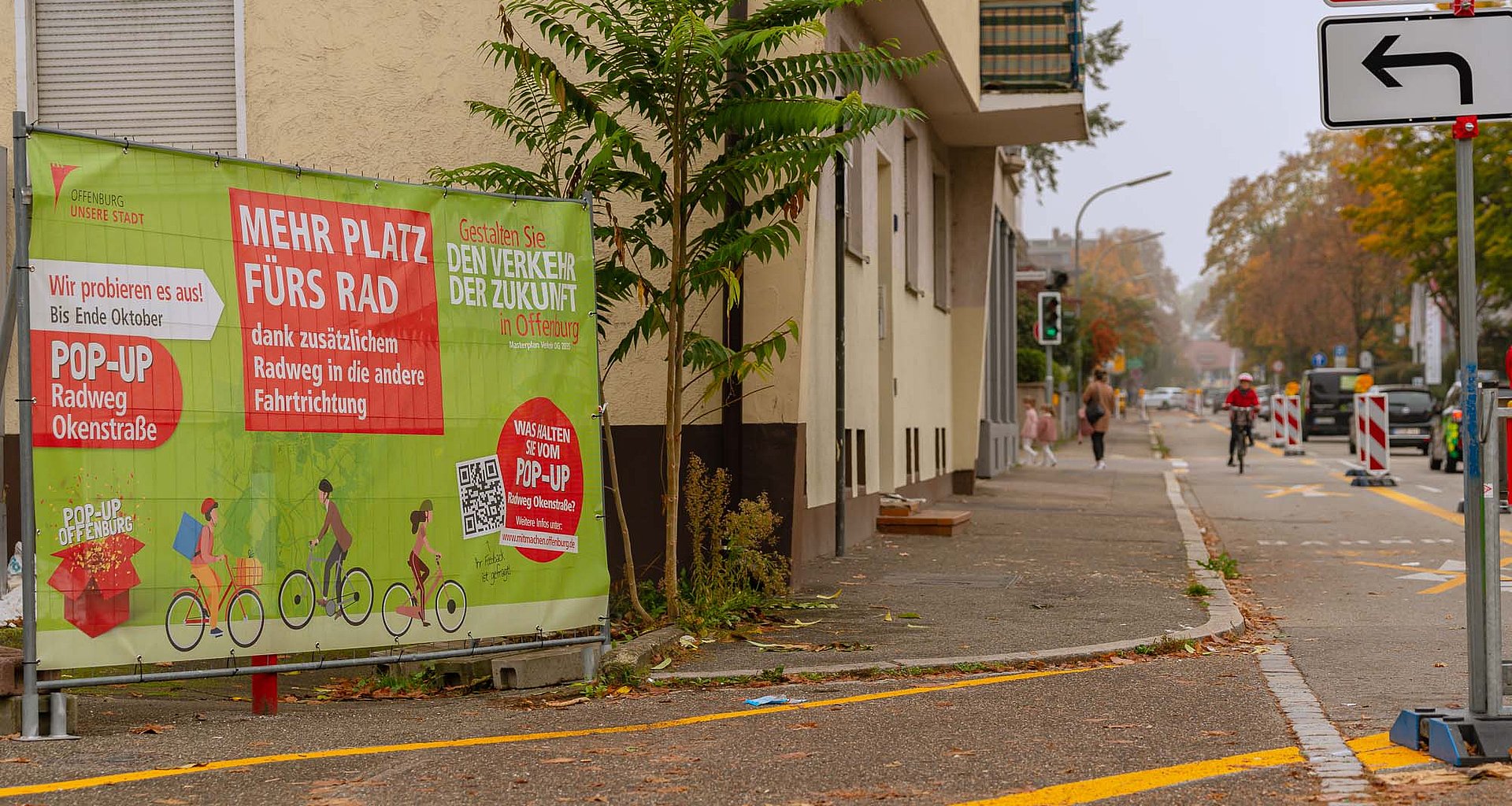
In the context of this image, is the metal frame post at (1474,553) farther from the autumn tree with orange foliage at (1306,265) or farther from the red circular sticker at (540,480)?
the autumn tree with orange foliage at (1306,265)

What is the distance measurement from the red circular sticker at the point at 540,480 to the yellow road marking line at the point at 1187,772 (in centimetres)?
309

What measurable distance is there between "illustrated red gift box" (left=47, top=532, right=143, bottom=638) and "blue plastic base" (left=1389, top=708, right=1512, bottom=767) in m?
4.69

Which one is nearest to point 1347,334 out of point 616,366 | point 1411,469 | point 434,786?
point 1411,469

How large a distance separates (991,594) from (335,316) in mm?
5345

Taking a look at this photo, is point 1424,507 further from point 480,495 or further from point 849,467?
point 480,495

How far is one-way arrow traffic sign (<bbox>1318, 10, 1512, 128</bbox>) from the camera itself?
223 inches

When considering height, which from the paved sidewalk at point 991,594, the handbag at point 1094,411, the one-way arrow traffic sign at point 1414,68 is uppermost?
the one-way arrow traffic sign at point 1414,68

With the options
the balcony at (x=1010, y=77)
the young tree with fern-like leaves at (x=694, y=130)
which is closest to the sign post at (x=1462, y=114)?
the young tree with fern-like leaves at (x=694, y=130)

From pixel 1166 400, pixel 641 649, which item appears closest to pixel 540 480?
pixel 641 649

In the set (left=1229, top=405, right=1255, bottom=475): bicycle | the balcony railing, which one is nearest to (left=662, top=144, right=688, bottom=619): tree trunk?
the balcony railing

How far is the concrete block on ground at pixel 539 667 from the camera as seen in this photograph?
7.45 m

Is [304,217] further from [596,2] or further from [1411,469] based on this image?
[1411,469]

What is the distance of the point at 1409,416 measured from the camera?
1515 inches

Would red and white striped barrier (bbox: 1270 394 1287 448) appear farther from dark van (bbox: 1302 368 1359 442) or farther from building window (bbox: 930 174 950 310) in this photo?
building window (bbox: 930 174 950 310)
